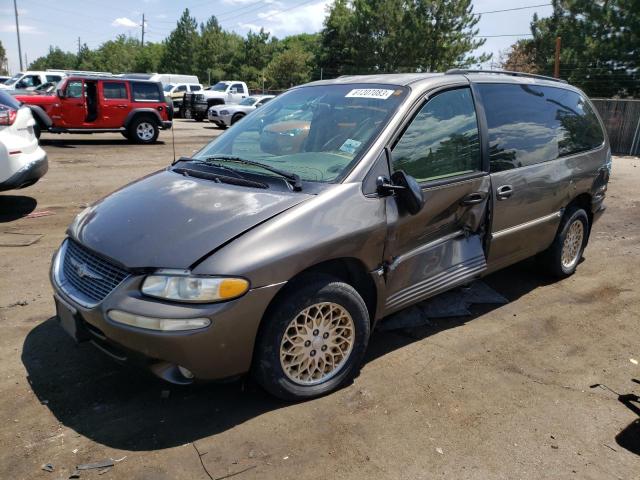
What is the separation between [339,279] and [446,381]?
39.2 inches

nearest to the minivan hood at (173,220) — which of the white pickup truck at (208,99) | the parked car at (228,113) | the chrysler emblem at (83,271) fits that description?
the chrysler emblem at (83,271)

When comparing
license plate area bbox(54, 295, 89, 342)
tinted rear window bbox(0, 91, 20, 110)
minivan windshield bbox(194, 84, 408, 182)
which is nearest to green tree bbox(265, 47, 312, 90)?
tinted rear window bbox(0, 91, 20, 110)

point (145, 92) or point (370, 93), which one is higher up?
point (370, 93)

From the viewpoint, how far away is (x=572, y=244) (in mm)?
5254

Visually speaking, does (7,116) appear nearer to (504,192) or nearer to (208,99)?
(504,192)

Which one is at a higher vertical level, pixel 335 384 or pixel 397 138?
pixel 397 138

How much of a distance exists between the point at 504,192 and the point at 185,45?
229 feet

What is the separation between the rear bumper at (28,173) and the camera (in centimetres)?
648

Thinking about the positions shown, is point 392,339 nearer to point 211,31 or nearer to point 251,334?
point 251,334

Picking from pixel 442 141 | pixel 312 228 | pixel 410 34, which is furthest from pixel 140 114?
pixel 410 34

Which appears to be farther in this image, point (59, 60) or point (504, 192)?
point (59, 60)

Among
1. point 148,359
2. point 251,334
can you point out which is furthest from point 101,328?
point 251,334

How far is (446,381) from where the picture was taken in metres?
3.40

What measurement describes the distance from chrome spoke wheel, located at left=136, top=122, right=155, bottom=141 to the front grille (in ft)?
46.2
